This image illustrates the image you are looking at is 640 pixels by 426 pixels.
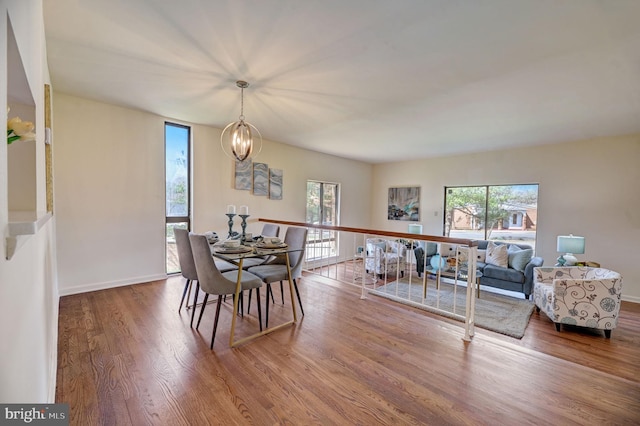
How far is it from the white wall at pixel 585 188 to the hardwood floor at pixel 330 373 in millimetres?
2123

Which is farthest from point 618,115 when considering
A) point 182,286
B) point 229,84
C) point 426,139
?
point 182,286

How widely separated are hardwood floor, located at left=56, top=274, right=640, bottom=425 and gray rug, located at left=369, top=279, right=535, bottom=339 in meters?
0.32

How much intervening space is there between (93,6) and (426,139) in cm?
458

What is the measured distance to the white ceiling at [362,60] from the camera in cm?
180

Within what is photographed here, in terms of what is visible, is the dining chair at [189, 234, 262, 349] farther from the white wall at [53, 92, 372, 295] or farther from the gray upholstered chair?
the white wall at [53, 92, 372, 295]

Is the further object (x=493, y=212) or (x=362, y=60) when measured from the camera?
(x=493, y=212)

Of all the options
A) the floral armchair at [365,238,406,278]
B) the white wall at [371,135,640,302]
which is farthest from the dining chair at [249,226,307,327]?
the white wall at [371,135,640,302]

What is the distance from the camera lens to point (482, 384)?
1913 millimetres

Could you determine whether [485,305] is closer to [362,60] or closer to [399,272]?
[399,272]

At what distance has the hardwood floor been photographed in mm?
1632

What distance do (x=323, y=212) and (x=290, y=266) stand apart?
3606 millimetres

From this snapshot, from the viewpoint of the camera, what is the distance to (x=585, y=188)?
185 inches

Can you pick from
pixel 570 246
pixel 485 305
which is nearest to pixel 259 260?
pixel 485 305

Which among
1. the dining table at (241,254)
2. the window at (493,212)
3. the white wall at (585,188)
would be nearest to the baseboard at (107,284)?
the dining table at (241,254)
